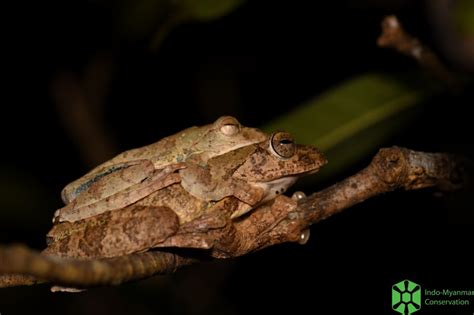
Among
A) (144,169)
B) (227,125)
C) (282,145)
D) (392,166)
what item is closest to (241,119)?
(227,125)

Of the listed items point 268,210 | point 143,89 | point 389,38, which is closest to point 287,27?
point 143,89

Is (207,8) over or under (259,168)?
over

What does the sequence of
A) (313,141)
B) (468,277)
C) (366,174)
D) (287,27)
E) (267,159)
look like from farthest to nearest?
(287,27)
(468,277)
(313,141)
(267,159)
(366,174)

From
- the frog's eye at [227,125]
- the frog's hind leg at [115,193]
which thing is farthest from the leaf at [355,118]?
the frog's hind leg at [115,193]

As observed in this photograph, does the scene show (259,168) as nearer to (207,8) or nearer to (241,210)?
(241,210)

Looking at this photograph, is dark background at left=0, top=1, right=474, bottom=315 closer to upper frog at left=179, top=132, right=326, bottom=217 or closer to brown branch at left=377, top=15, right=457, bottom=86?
brown branch at left=377, top=15, right=457, bottom=86

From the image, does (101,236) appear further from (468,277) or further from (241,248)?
(468,277)

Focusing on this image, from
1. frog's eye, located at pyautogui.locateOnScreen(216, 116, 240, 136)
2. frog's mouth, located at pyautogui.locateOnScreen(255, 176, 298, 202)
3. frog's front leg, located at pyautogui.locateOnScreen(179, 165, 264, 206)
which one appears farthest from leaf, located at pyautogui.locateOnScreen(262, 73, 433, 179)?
frog's front leg, located at pyautogui.locateOnScreen(179, 165, 264, 206)
